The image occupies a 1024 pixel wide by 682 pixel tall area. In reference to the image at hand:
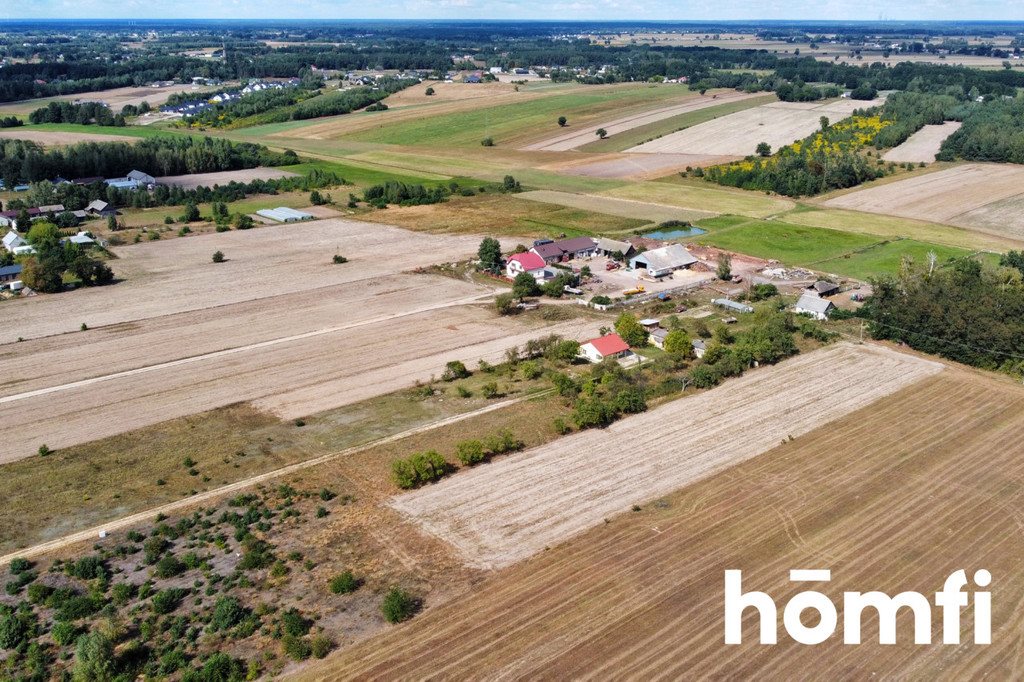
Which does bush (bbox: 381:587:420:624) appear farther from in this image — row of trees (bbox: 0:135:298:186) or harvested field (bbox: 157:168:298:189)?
row of trees (bbox: 0:135:298:186)

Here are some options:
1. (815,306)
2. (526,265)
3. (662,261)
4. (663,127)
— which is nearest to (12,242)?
(526,265)

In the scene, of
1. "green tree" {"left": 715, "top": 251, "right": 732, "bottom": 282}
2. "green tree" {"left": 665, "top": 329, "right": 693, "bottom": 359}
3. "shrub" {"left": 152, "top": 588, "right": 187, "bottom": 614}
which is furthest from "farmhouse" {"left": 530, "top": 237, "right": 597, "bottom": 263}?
"shrub" {"left": 152, "top": 588, "right": 187, "bottom": 614}

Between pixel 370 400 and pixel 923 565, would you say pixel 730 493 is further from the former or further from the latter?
pixel 370 400

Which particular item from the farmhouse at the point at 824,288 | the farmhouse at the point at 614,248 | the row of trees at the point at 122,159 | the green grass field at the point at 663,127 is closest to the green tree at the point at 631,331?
the farmhouse at the point at 824,288

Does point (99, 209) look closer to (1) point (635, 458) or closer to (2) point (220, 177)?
(2) point (220, 177)

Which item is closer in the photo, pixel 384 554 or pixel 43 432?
pixel 384 554

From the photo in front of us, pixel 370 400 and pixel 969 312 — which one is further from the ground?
pixel 969 312

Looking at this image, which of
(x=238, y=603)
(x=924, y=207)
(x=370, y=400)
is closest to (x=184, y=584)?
(x=238, y=603)
